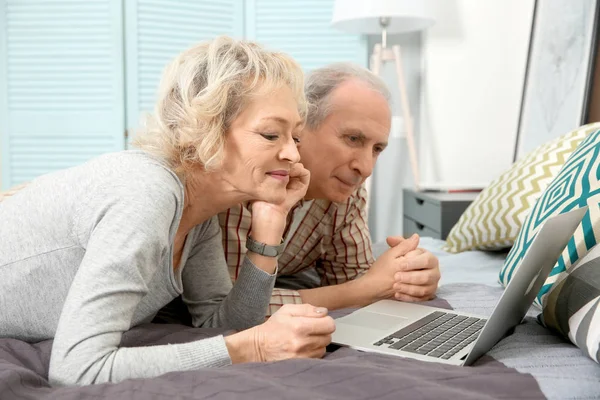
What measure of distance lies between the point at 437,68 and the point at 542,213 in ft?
7.42

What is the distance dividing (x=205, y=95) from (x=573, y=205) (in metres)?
0.69

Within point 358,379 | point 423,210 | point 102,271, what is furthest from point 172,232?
point 423,210

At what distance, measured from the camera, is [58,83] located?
140 inches

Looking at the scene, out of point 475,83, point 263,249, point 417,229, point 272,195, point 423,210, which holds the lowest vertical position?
point 417,229

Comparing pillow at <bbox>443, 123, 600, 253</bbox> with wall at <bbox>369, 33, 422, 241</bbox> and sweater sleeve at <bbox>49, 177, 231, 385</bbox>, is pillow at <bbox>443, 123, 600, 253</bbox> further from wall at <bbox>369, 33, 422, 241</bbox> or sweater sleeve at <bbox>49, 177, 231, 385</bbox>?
wall at <bbox>369, 33, 422, 241</bbox>

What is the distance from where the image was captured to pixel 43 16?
3.52m

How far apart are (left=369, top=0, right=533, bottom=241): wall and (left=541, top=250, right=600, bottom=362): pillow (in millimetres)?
2386

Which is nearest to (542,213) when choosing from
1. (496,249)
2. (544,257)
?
(544,257)

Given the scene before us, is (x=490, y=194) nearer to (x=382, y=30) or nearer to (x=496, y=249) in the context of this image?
(x=496, y=249)

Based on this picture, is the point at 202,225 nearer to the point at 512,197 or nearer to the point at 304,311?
the point at 304,311

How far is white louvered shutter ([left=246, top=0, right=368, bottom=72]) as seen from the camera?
11.6 ft

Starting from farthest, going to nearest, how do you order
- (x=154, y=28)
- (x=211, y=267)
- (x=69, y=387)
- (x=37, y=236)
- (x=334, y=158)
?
(x=154, y=28), (x=334, y=158), (x=211, y=267), (x=37, y=236), (x=69, y=387)

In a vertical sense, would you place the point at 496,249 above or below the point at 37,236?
below

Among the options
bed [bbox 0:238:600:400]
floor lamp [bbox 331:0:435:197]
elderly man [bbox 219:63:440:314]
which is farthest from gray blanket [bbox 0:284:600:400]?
floor lamp [bbox 331:0:435:197]
